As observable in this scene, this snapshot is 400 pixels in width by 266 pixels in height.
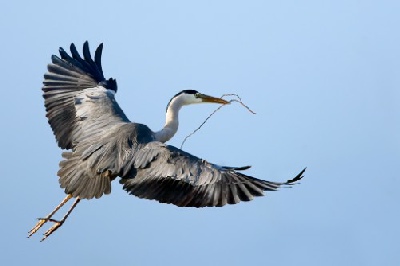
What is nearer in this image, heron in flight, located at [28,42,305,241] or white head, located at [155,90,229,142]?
heron in flight, located at [28,42,305,241]

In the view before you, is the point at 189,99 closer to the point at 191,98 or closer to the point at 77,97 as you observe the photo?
the point at 191,98

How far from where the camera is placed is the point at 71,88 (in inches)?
691

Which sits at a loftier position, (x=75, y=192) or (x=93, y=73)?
(x=93, y=73)

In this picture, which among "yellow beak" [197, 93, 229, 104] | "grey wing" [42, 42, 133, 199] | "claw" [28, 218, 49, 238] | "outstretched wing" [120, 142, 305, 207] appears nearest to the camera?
"outstretched wing" [120, 142, 305, 207]

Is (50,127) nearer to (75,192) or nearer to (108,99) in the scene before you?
(108,99)

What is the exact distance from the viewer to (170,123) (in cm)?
1675

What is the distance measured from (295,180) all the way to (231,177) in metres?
0.90

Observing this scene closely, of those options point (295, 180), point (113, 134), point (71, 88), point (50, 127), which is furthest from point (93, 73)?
point (295, 180)

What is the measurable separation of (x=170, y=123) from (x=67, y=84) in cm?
197

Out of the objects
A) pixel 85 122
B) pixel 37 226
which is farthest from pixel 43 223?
pixel 85 122

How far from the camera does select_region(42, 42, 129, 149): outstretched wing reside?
16.2 m

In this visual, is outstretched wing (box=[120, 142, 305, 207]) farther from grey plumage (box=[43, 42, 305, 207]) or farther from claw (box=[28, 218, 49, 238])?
claw (box=[28, 218, 49, 238])

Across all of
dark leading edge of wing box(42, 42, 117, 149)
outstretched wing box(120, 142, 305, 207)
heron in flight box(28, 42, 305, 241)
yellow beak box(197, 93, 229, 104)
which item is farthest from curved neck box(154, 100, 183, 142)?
outstretched wing box(120, 142, 305, 207)

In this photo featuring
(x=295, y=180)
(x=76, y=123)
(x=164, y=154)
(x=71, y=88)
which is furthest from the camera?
(x=71, y=88)
